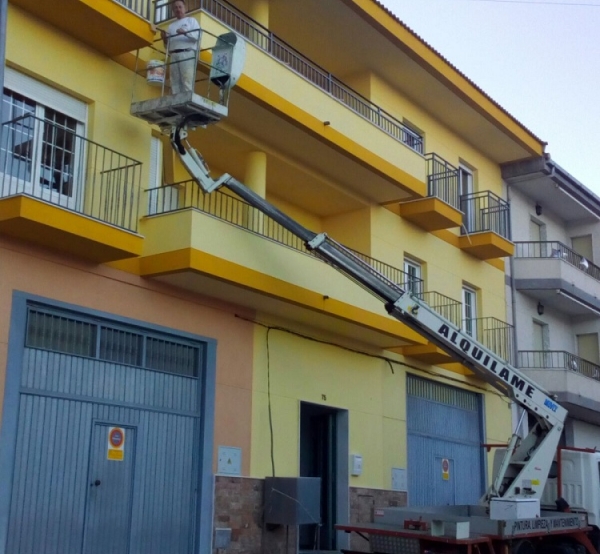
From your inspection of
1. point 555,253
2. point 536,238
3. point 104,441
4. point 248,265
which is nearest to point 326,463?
point 248,265

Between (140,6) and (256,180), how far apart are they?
385 cm

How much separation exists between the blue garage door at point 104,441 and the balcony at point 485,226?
1044cm

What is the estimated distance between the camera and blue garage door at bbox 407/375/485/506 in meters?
20.8

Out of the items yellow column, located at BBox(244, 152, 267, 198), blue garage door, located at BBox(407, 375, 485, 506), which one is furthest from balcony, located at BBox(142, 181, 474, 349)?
blue garage door, located at BBox(407, 375, 485, 506)

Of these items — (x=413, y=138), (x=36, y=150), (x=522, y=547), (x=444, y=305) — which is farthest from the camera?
(x=413, y=138)

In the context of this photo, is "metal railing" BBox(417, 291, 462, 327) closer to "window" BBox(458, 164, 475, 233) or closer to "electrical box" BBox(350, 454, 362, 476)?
"window" BBox(458, 164, 475, 233)

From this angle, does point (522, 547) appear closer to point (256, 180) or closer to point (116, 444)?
point (116, 444)

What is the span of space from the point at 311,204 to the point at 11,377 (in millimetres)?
9480

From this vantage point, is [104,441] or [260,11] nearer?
[104,441]

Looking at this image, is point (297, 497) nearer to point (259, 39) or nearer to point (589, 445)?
point (259, 39)

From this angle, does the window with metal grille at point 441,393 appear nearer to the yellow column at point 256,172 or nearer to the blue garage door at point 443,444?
the blue garage door at point 443,444

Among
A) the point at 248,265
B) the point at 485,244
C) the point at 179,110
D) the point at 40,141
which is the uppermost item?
the point at 485,244

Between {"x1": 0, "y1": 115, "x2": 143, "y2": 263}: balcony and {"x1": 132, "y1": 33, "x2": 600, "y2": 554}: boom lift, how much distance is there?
3.55 ft

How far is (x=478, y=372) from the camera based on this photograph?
16562 mm
